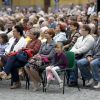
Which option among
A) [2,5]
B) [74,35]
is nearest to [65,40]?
[74,35]

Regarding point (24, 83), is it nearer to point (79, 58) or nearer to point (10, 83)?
point (10, 83)

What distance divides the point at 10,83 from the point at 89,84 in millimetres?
2053

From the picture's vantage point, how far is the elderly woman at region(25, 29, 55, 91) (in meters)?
11.8

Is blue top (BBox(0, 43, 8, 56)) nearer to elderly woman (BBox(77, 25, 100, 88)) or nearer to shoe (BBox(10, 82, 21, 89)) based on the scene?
shoe (BBox(10, 82, 21, 89))

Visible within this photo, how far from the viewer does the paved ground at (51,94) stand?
11125 millimetres

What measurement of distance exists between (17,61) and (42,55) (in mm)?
618

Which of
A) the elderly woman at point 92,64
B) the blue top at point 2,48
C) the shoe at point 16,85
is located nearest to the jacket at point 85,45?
the elderly woman at point 92,64

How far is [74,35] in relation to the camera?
44.7ft

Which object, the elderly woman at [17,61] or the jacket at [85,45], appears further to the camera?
the jacket at [85,45]

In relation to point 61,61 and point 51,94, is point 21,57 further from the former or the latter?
point 51,94

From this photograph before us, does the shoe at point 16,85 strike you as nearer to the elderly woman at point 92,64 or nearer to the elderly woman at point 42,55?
the elderly woman at point 42,55

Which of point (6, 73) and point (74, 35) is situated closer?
point (6, 73)

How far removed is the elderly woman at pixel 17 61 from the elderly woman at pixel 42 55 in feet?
0.57

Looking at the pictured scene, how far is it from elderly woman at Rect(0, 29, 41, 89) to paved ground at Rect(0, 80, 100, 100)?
12.5 inches
